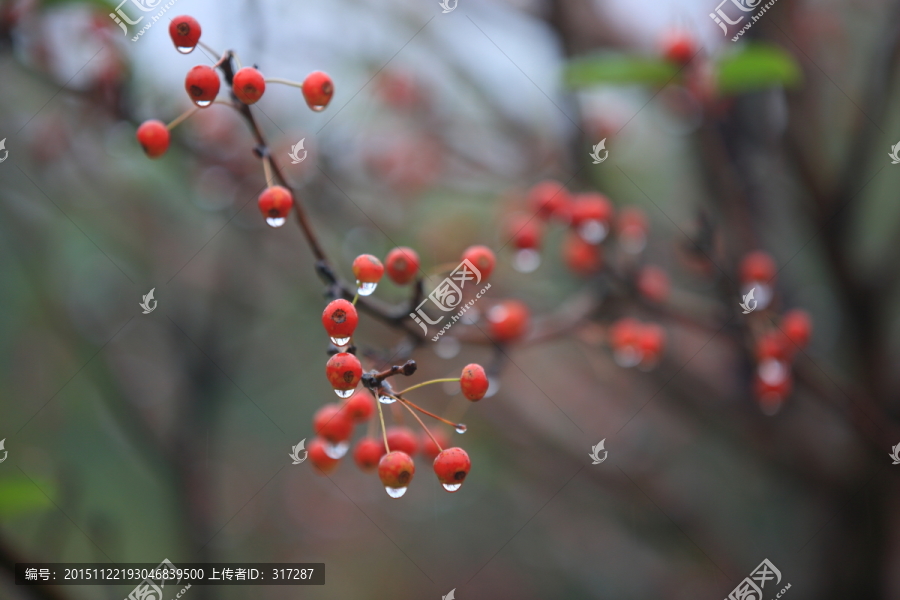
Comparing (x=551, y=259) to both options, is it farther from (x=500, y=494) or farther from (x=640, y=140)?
(x=500, y=494)

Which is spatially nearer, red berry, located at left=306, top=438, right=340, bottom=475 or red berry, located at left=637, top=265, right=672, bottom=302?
red berry, located at left=306, top=438, right=340, bottom=475

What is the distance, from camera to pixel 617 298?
255 cm

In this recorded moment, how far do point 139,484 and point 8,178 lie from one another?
10.1 ft

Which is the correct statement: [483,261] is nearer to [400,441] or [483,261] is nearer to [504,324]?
[504,324]

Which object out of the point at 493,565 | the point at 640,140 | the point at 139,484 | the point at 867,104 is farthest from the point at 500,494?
Result: the point at 867,104

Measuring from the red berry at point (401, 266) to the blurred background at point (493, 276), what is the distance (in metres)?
0.36

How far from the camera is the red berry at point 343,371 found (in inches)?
46.8

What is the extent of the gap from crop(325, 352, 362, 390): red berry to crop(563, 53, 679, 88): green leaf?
1.73 m

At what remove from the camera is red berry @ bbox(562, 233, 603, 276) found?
2811mm

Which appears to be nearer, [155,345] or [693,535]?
[693,535]

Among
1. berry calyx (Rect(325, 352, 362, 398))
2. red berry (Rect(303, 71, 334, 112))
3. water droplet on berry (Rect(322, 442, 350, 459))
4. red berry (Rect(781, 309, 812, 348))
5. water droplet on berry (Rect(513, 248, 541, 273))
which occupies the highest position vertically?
red berry (Rect(781, 309, 812, 348))

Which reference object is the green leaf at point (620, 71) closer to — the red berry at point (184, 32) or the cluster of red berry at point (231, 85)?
the cluster of red berry at point (231, 85)

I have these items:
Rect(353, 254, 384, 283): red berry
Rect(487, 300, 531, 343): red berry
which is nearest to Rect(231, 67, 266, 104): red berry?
Rect(353, 254, 384, 283): red berry

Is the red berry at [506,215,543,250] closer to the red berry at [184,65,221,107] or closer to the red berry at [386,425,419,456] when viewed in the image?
the red berry at [386,425,419,456]
